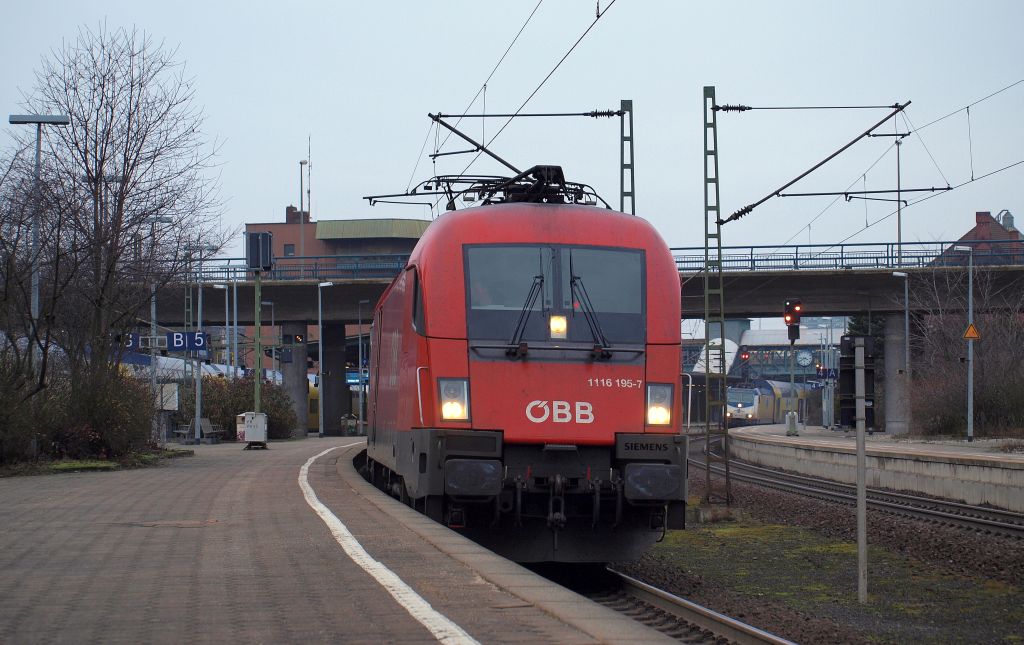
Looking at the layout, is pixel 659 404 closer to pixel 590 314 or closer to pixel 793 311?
pixel 590 314

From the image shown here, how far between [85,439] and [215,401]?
91.7 feet

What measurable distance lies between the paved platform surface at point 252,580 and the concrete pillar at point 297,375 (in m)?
42.7

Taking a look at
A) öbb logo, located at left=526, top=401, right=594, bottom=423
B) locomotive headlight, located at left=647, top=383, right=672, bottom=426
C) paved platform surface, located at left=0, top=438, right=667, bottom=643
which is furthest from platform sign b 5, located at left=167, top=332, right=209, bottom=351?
locomotive headlight, located at left=647, top=383, right=672, bottom=426

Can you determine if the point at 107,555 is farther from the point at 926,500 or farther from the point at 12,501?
the point at 926,500

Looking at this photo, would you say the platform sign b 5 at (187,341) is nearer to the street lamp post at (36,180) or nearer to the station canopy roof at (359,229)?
the street lamp post at (36,180)

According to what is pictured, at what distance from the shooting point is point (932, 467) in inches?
922

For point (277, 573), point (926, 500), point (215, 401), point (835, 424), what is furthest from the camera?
point (835, 424)

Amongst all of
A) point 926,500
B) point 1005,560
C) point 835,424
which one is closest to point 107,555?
point 1005,560

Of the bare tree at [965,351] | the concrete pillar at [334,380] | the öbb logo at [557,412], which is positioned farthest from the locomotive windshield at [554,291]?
the concrete pillar at [334,380]

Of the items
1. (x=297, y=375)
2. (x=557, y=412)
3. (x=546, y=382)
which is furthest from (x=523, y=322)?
(x=297, y=375)

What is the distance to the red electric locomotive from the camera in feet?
34.6

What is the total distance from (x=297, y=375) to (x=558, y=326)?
47945 millimetres

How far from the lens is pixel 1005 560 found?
13.1 m

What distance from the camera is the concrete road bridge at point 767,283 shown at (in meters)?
45.7
